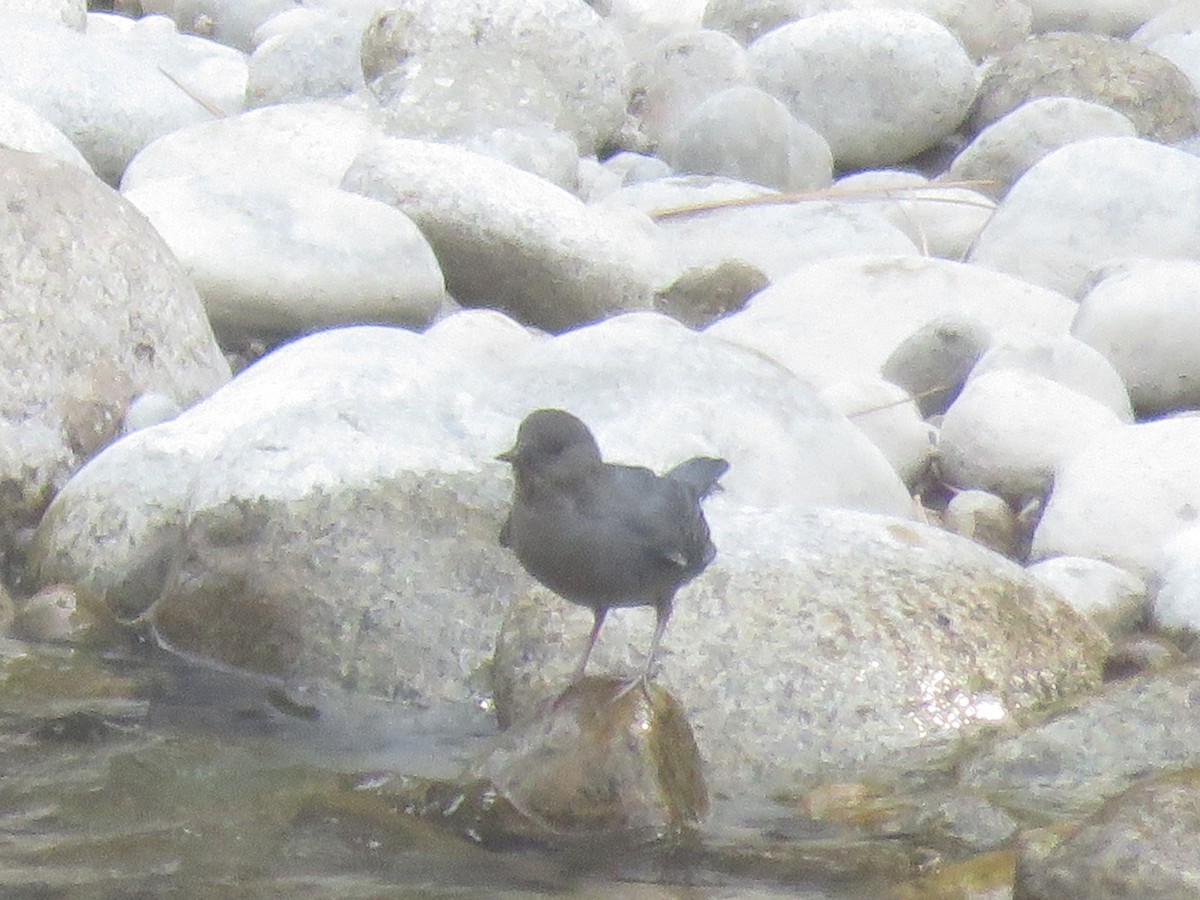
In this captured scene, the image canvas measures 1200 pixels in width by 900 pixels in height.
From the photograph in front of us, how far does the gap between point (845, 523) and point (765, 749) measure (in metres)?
0.80

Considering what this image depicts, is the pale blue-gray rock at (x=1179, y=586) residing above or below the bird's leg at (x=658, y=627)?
below

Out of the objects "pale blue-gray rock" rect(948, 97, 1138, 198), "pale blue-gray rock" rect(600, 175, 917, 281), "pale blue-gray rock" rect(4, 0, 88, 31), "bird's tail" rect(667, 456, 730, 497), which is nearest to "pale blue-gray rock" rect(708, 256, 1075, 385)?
"pale blue-gray rock" rect(600, 175, 917, 281)

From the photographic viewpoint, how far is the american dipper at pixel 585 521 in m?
4.55

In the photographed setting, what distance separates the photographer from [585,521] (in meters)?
4.55

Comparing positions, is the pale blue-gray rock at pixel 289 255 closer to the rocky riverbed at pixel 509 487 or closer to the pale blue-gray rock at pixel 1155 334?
the rocky riverbed at pixel 509 487

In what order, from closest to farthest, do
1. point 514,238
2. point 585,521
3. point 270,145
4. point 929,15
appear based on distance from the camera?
point 585,521
point 514,238
point 270,145
point 929,15

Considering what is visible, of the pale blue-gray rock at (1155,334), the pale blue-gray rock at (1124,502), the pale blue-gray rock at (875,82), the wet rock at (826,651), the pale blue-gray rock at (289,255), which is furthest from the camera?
the pale blue-gray rock at (875,82)

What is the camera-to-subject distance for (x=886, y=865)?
4793 mm

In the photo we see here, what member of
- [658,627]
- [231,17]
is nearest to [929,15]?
[231,17]

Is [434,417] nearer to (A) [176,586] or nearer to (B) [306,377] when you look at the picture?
(B) [306,377]

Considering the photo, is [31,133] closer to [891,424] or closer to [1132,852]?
[891,424]

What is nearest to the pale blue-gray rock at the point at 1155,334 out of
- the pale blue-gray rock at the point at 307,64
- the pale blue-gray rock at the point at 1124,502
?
the pale blue-gray rock at the point at 1124,502

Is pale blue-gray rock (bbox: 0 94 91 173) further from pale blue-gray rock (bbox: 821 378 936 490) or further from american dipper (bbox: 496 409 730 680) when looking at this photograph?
american dipper (bbox: 496 409 730 680)

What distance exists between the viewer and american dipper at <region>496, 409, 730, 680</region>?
14.9 ft
